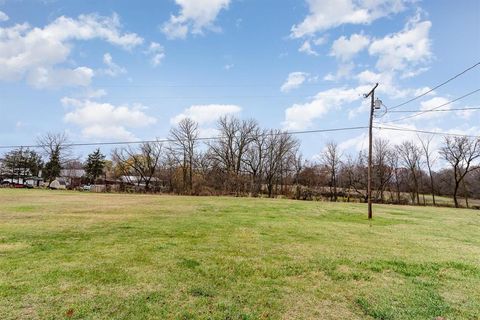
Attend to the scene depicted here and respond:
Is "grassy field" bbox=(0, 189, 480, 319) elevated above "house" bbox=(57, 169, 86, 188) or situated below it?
below

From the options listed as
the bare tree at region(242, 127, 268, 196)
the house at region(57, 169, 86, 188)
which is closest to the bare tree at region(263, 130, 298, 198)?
the bare tree at region(242, 127, 268, 196)

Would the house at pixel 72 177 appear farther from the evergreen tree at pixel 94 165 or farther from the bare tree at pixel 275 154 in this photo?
the bare tree at pixel 275 154

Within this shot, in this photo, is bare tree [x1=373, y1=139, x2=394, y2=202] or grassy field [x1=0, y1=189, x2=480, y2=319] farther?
bare tree [x1=373, y1=139, x2=394, y2=202]

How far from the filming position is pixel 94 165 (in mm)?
75500

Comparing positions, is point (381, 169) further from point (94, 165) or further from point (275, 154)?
point (94, 165)

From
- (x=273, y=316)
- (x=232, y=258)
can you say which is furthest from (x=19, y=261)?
(x=273, y=316)

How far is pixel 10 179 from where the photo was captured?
74938mm

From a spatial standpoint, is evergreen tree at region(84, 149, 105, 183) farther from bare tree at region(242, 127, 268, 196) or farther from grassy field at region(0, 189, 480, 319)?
grassy field at region(0, 189, 480, 319)

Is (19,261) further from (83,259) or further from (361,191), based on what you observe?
(361,191)

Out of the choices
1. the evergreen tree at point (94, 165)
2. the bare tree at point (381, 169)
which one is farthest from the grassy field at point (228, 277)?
the evergreen tree at point (94, 165)

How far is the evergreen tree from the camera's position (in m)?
75.4

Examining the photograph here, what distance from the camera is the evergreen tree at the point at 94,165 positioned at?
247 feet

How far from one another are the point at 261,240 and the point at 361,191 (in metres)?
46.1

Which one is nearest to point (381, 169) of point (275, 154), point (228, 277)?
point (275, 154)
